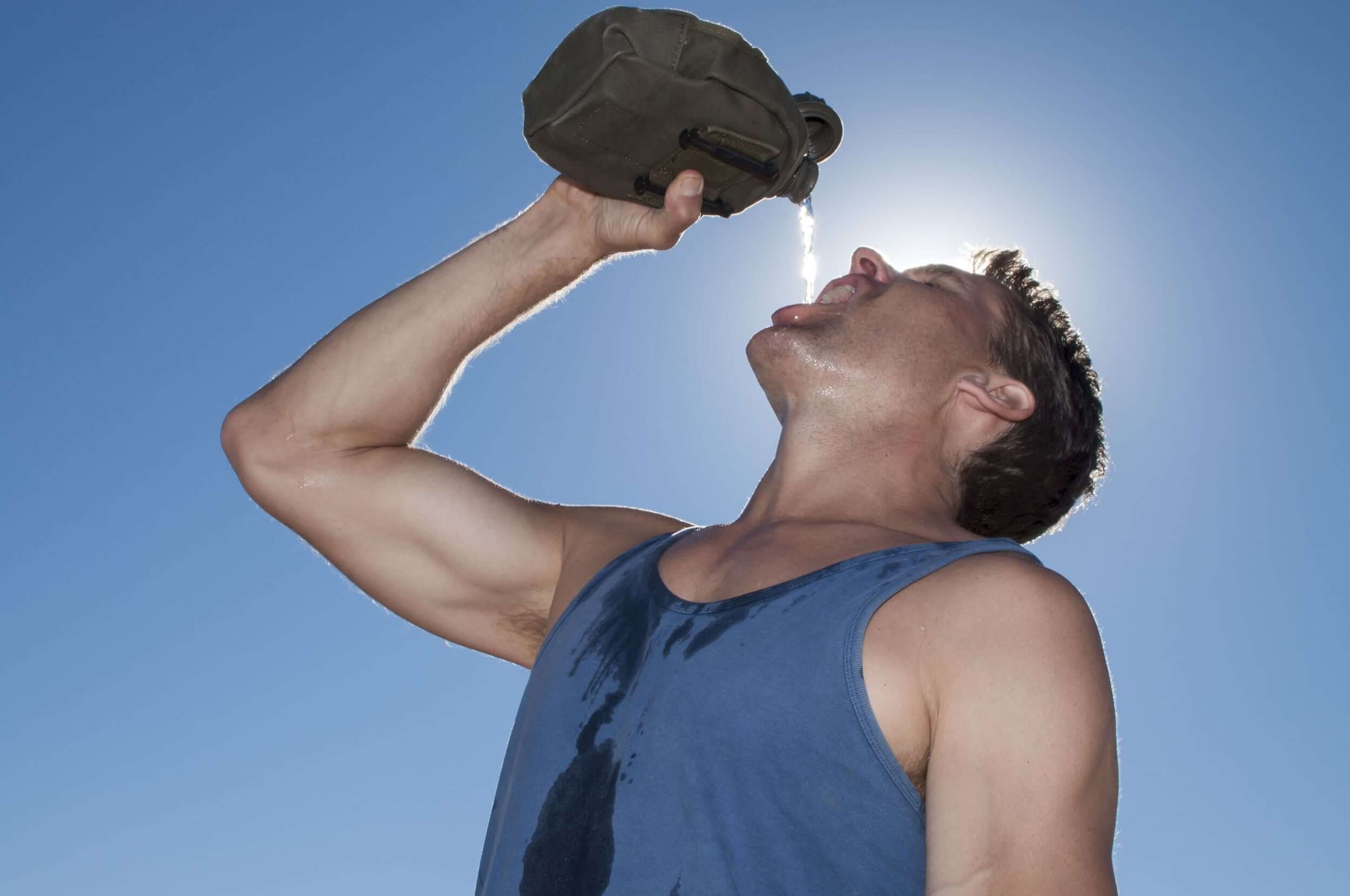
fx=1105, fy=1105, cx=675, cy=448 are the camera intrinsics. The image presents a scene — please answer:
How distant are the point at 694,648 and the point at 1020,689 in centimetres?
64

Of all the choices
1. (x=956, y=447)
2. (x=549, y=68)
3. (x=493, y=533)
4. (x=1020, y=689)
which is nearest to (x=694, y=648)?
(x=1020, y=689)

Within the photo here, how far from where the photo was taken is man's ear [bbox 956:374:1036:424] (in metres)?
3.06

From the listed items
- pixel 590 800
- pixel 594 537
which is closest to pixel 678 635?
pixel 590 800

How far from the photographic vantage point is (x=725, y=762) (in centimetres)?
200

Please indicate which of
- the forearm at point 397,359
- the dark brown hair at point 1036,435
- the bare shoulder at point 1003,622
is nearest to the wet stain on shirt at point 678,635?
the bare shoulder at point 1003,622

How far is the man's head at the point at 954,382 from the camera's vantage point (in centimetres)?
297

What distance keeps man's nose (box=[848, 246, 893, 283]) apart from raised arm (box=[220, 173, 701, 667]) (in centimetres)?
55

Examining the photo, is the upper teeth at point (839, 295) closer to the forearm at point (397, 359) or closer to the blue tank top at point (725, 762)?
the forearm at point (397, 359)

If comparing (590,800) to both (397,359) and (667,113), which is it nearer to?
(397,359)

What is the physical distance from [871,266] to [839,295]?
0.51ft

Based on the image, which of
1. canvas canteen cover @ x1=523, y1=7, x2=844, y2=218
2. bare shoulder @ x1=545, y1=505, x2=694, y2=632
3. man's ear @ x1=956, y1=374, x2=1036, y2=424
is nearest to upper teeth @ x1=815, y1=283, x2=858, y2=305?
canvas canteen cover @ x1=523, y1=7, x2=844, y2=218

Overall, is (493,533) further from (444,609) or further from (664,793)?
(664,793)

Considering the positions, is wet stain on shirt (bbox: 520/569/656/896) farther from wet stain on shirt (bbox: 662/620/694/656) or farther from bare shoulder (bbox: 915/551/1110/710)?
bare shoulder (bbox: 915/551/1110/710)

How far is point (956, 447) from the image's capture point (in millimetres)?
3068
